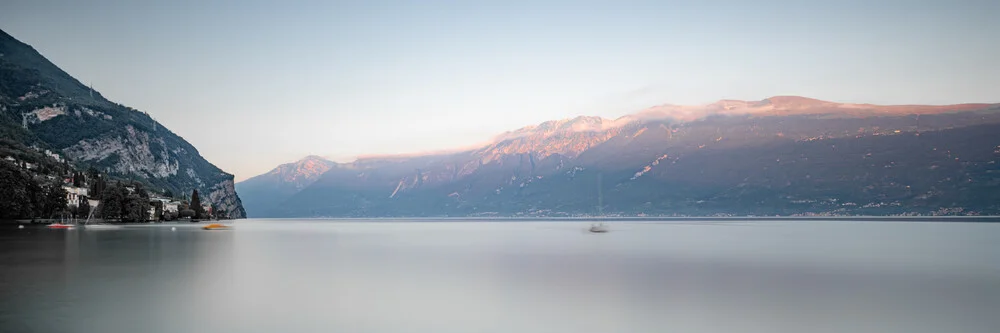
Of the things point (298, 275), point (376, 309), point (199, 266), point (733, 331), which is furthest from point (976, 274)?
point (199, 266)

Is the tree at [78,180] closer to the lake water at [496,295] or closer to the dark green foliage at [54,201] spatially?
the dark green foliage at [54,201]

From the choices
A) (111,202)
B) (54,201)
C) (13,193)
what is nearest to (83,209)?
(111,202)

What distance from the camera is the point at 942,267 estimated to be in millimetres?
42719

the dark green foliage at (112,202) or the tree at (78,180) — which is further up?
the tree at (78,180)

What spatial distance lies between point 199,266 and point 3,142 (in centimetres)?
19124

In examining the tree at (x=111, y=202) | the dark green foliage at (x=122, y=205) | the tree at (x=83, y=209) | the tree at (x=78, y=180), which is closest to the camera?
the tree at (x=111, y=202)

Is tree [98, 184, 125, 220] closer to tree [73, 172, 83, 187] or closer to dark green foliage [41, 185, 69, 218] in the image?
dark green foliage [41, 185, 69, 218]

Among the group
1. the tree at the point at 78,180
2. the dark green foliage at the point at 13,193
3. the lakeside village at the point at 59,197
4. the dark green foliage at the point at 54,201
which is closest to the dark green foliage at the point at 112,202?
the lakeside village at the point at 59,197

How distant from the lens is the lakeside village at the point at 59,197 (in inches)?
4882

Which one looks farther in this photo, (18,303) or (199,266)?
(199,266)

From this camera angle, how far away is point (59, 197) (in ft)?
474

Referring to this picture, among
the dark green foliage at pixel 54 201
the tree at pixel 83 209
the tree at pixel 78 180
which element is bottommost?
the tree at pixel 83 209

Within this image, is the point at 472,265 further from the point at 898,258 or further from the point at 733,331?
the point at 898,258

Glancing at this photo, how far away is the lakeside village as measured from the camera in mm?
124000
